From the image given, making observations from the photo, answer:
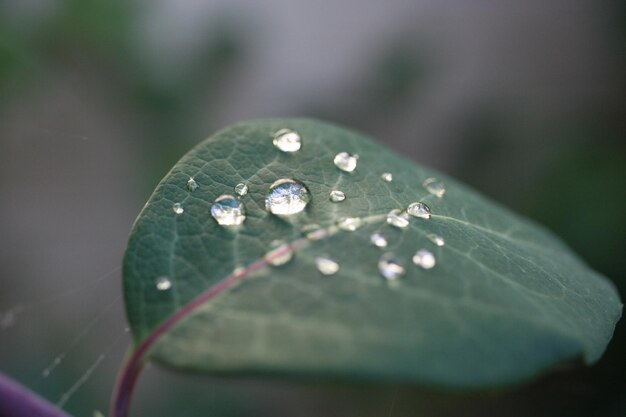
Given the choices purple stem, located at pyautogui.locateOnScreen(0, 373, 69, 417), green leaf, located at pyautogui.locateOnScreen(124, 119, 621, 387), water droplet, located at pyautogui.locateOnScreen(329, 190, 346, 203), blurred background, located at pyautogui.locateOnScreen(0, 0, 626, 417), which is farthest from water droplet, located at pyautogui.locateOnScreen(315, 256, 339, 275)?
blurred background, located at pyautogui.locateOnScreen(0, 0, 626, 417)

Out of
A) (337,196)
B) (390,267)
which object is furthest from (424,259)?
(337,196)

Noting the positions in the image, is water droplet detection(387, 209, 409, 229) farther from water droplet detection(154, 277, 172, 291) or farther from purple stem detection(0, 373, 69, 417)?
purple stem detection(0, 373, 69, 417)

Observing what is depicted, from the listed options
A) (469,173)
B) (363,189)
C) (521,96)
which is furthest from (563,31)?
(363,189)

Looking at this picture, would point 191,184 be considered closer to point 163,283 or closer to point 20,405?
point 163,283

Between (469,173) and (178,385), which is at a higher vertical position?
(469,173)

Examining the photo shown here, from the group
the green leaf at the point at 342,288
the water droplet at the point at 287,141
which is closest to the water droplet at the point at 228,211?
the green leaf at the point at 342,288

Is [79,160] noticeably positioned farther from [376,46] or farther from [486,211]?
[486,211]
